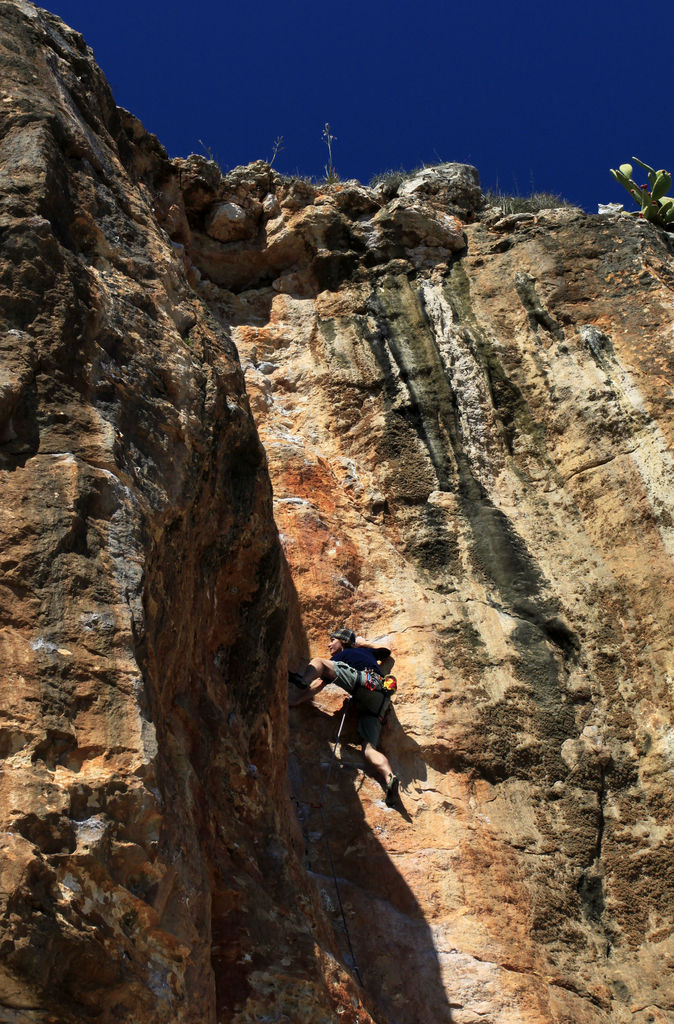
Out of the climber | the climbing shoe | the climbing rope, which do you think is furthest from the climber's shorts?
the climbing shoe

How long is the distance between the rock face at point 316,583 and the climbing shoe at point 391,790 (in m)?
0.15

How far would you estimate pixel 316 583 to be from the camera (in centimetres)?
755

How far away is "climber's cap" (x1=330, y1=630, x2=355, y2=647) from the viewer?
7.08 meters

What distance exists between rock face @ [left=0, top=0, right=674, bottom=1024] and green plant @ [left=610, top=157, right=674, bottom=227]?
1.07m

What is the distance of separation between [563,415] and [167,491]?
187 inches

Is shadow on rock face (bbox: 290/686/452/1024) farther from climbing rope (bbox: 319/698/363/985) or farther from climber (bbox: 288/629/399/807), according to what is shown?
climber (bbox: 288/629/399/807)

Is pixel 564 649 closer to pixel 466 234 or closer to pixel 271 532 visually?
pixel 271 532

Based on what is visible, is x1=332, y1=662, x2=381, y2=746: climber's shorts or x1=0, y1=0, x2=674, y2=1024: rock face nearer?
x1=0, y1=0, x2=674, y2=1024: rock face

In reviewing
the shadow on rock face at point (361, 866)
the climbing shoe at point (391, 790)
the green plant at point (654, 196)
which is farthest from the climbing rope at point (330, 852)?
the green plant at point (654, 196)

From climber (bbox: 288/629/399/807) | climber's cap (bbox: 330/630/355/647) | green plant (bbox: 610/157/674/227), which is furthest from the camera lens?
green plant (bbox: 610/157/674/227)

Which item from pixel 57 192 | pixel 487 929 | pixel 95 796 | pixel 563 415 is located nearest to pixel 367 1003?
pixel 487 929

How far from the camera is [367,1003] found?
4.77 m

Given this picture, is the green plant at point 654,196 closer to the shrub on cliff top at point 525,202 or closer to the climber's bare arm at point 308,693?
the shrub on cliff top at point 525,202

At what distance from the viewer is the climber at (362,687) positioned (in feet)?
21.2
